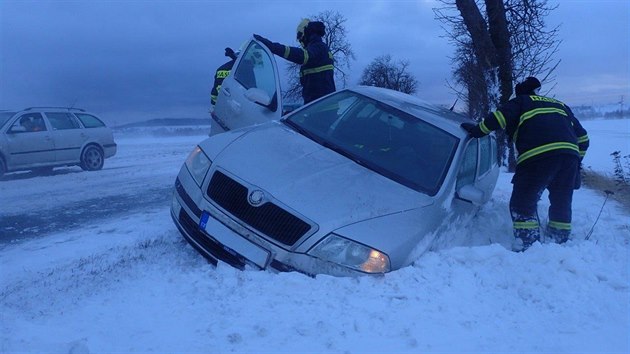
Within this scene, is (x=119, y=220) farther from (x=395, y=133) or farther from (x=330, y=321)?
(x=330, y=321)

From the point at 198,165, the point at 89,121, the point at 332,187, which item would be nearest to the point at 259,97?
the point at 198,165

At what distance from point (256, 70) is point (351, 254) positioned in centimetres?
356

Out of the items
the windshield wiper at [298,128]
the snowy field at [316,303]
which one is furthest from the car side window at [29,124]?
the windshield wiper at [298,128]

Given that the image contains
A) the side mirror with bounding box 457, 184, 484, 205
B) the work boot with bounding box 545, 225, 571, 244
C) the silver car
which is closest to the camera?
the side mirror with bounding box 457, 184, 484, 205

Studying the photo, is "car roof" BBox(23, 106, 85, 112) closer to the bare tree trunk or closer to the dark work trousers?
the bare tree trunk

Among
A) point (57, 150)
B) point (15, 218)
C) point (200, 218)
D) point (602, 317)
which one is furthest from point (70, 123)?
point (602, 317)

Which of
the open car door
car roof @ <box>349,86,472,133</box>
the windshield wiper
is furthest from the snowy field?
the open car door

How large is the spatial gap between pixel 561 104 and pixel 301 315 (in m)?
3.80

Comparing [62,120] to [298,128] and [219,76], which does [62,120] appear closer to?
[219,76]

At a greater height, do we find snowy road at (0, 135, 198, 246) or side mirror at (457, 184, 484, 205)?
side mirror at (457, 184, 484, 205)

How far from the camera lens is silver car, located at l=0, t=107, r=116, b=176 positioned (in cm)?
1139

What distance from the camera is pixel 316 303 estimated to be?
3.46 meters

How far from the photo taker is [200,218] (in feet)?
14.1

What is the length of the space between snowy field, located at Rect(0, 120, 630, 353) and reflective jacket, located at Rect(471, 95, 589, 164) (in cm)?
92
